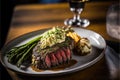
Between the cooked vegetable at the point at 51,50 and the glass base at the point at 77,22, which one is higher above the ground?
the cooked vegetable at the point at 51,50

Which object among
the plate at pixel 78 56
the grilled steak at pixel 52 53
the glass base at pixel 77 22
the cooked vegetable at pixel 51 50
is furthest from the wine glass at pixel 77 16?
the grilled steak at pixel 52 53

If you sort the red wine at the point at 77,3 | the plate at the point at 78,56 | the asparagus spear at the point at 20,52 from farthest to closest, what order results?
the red wine at the point at 77,3 < the asparagus spear at the point at 20,52 < the plate at the point at 78,56

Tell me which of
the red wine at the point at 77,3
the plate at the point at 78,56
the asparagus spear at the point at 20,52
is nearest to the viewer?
the plate at the point at 78,56

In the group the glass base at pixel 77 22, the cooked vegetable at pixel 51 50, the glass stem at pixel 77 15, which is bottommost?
the glass base at pixel 77 22

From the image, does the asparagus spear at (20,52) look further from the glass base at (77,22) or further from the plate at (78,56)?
the glass base at (77,22)

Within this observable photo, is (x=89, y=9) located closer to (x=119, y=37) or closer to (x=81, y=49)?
(x=119, y=37)

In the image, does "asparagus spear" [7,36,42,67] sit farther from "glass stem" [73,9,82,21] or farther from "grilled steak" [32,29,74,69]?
"glass stem" [73,9,82,21]

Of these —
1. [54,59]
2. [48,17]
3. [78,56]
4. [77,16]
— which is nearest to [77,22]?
[77,16]

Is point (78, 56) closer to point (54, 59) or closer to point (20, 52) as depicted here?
point (54, 59)

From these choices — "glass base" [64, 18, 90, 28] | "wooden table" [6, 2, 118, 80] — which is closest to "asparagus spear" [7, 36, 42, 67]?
"wooden table" [6, 2, 118, 80]
